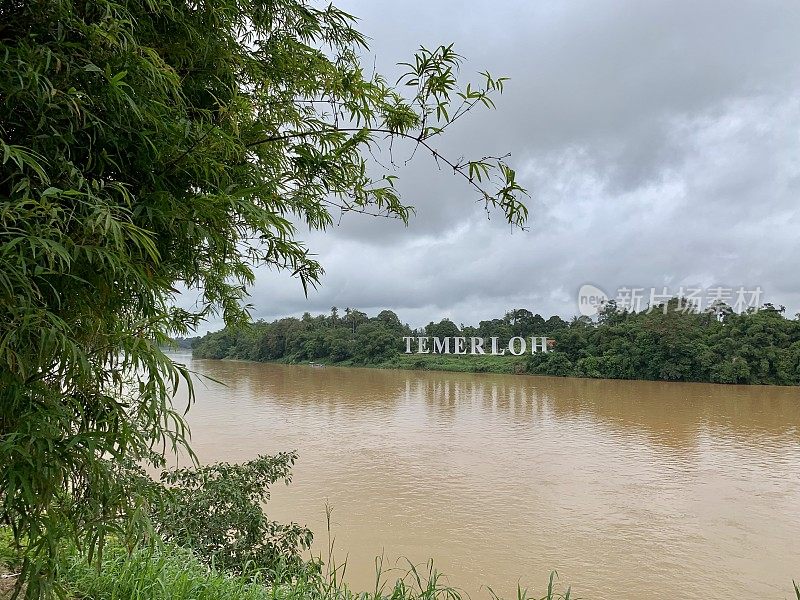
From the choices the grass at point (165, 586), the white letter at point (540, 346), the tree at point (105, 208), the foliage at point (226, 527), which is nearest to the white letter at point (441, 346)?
the white letter at point (540, 346)

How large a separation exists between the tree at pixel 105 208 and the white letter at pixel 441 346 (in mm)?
27664

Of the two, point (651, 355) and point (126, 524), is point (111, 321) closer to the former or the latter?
point (126, 524)

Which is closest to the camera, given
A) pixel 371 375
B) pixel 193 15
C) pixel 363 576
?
pixel 193 15

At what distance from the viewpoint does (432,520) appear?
579 centimetres

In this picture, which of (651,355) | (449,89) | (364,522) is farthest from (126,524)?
(651,355)

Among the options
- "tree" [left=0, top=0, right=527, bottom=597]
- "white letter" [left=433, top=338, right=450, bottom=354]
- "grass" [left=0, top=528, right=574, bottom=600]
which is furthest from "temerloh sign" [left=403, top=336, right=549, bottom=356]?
"tree" [left=0, top=0, right=527, bottom=597]

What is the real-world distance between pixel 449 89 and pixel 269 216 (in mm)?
409

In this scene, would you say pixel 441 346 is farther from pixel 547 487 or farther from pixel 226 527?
pixel 226 527

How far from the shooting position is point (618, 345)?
824 inches

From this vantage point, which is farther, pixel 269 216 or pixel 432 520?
pixel 432 520

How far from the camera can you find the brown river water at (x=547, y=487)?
482 centimetres

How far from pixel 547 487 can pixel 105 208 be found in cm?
724

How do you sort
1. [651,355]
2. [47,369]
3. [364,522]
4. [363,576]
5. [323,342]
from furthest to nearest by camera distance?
[323,342] < [651,355] < [364,522] < [363,576] < [47,369]

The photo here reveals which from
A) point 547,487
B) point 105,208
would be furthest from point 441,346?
point 105,208
